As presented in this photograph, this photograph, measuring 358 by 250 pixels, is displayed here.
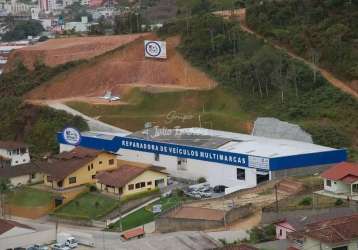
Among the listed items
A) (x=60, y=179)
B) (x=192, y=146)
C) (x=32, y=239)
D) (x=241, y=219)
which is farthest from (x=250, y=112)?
(x=32, y=239)

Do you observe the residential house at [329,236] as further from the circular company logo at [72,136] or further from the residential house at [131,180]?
the circular company logo at [72,136]

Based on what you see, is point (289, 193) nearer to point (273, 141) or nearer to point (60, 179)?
point (273, 141)

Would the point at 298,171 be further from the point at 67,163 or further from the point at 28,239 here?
the point at 28,239

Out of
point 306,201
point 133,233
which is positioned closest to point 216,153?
point 306,201

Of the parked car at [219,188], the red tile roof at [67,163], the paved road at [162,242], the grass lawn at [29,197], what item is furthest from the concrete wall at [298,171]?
the grass lawn at [29,197]

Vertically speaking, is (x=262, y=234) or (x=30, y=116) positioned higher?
(x=262, y=234)

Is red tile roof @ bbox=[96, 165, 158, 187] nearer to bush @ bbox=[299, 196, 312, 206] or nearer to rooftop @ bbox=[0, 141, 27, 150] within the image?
bush @ bbox=[299, 196, 312, 206]

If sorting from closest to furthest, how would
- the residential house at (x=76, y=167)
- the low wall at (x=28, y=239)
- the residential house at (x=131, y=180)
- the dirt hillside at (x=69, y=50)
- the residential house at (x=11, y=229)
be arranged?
the low wall at (x=28, y=239)
the residential house at (x=11, y=229)
the residential house at (x=131, y=180)
the residential house at (x=76, y=167)
the dirt hillside at (x=69, y=50)

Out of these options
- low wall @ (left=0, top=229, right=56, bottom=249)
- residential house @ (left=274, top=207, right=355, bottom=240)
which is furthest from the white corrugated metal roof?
low wall @ (left=0, top=229, right=56, bottom=249)
